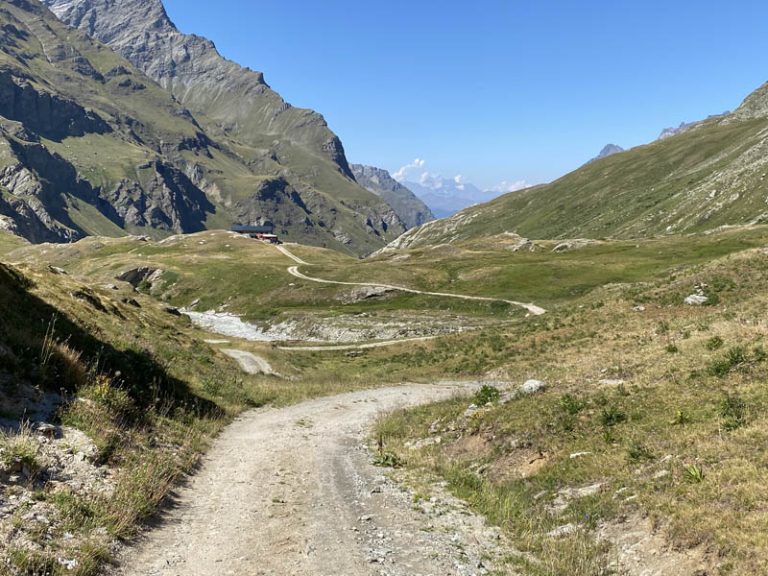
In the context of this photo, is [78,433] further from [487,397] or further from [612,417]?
[612,417]

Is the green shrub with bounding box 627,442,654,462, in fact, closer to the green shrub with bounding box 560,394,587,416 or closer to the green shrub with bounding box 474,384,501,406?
the green shrub with bounding box 560,394,587,416

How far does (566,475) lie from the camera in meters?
15.1

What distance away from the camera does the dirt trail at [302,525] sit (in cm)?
1062

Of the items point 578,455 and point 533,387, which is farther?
point 533,387

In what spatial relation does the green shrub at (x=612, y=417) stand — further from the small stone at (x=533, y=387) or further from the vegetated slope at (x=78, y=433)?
the vegetated slope at (x=78, y=433)

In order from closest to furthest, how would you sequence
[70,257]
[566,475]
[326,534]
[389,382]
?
[326,534], [566,475], [389,382], [70,257]

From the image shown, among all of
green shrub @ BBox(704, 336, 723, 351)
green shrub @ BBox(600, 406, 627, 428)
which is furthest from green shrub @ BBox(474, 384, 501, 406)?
green shrub @ BBox(704, 336, 723, 351)

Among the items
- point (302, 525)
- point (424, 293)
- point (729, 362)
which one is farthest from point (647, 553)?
point (424, 293)

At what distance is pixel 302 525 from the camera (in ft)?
41.1

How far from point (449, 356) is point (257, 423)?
99.8 feet

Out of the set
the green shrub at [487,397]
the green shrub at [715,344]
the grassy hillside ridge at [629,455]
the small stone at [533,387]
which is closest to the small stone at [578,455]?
the grassy hillside ridge at [629,455]

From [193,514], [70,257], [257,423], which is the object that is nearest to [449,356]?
[257,423]

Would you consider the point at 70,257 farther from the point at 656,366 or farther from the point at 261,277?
the point at 656,366

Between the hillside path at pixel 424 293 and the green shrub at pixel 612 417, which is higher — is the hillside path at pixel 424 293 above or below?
above
